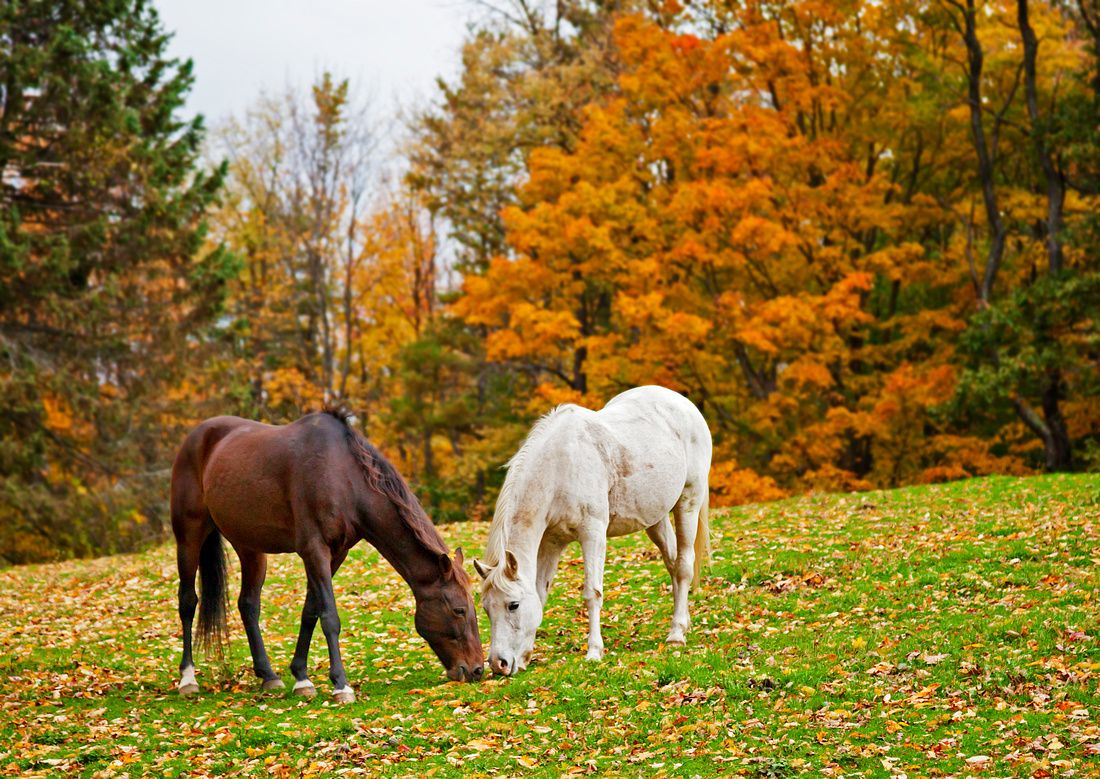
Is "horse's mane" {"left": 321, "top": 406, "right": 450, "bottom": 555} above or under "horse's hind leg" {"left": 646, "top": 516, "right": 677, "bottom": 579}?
above

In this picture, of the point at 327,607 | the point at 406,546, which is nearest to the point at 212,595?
the point at 327,607

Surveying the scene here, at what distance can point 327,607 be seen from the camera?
8.95 metres

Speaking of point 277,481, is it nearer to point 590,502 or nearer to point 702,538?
point 590,502

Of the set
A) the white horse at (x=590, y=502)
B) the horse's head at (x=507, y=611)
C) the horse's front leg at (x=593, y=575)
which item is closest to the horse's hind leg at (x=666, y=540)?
the white horse at (x=590, y=502)

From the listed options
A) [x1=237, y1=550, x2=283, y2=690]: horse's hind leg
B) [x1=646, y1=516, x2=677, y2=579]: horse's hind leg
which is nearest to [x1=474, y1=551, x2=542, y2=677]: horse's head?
[x1=646, y1=516, x2=677, y2=579]: horse's hind leg

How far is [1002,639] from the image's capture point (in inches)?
347

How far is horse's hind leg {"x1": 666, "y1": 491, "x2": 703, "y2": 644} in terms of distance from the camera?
10.2 m

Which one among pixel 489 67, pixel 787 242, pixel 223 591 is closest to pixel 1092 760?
pixel 223 591

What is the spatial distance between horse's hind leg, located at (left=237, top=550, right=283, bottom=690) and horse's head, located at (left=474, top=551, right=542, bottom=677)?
2104 mm

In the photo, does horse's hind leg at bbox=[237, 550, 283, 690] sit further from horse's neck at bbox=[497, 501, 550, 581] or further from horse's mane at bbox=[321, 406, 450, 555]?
horse's neck at bbox=[497, 501, 550, 581]

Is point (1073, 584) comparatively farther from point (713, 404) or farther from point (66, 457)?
point (66, 457)

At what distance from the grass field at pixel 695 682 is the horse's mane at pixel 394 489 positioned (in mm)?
1318

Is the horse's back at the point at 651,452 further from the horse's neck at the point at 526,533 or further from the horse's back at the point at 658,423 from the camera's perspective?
the horse's neck at the point at 526,533

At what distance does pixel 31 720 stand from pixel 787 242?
20.6 meters
